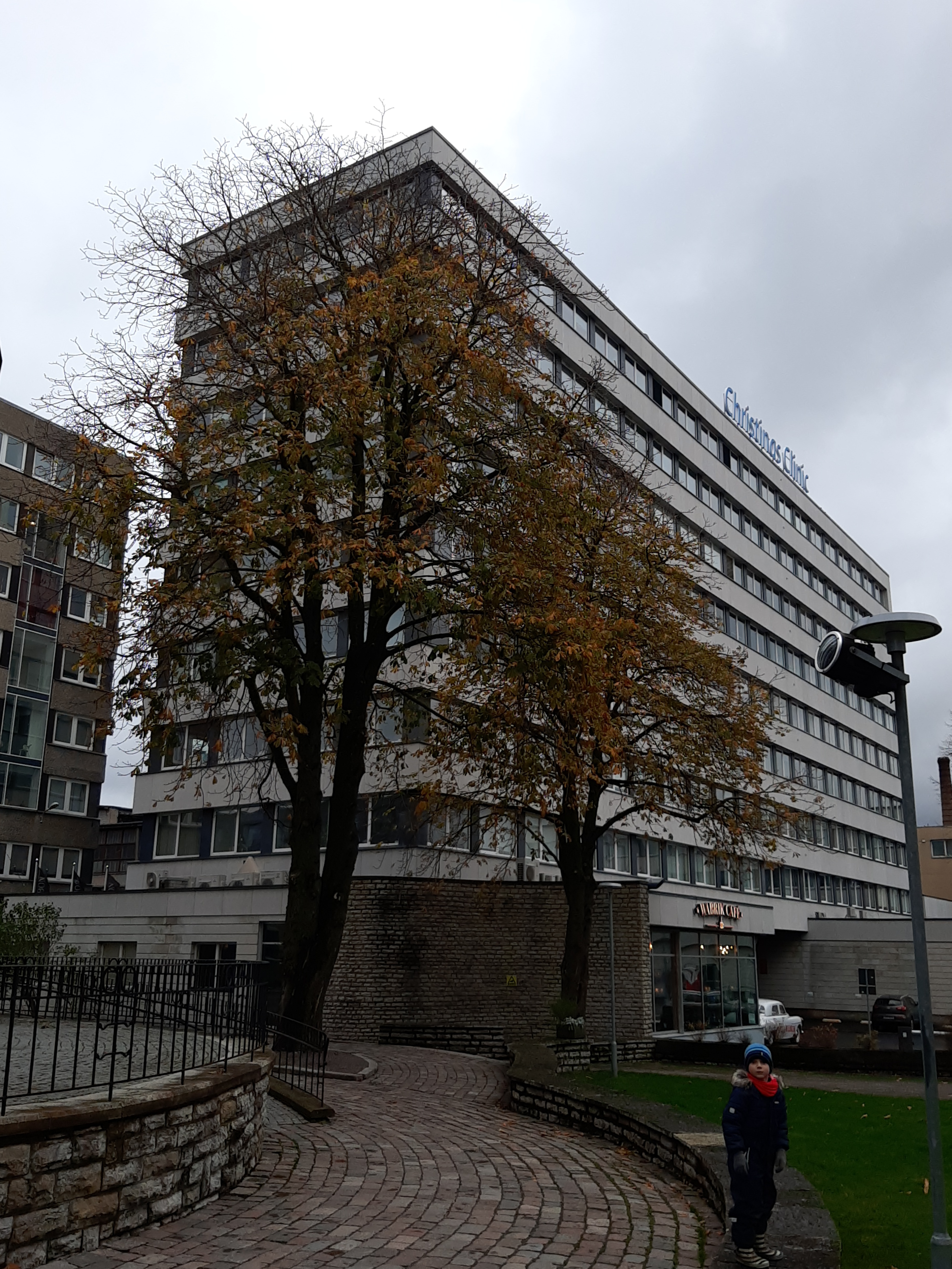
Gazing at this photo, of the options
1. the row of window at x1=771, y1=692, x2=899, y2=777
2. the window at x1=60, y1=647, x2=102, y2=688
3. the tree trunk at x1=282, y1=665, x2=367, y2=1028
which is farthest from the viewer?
the row of window at x1=771, y1=692, x2=899, y2=777

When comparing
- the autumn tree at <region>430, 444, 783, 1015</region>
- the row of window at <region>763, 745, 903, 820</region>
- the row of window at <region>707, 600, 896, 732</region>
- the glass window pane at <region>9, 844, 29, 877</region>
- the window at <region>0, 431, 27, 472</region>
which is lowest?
the glass window pane at <region>9, 844, 29, 877</region>

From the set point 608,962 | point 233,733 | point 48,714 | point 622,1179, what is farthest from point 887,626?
point 48,714

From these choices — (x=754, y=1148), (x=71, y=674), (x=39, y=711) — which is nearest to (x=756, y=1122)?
(x=754, y=1148)

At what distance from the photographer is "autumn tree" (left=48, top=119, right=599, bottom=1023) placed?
647 inches

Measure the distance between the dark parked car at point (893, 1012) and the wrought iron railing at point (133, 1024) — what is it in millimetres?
36040

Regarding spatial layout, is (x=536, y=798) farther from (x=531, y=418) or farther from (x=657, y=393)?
(x=657, y=393)

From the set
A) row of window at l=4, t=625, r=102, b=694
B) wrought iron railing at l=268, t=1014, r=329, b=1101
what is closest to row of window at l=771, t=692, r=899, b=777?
row of window at l=4, t=625, r=102, b=694

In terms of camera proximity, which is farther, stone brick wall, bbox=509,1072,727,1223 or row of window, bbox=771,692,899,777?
row of window, bbox=771,692,899,777

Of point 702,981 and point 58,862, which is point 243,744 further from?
point 702,981

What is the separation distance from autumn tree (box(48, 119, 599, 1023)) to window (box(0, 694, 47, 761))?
2384cm

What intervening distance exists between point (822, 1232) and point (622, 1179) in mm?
3453

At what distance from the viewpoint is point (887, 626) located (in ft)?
25.5

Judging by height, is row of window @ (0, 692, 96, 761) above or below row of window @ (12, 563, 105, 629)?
below

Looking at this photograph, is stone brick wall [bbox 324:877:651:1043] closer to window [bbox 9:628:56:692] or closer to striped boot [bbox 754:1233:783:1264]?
striped boot [bbox 754:1233:783:1264]
